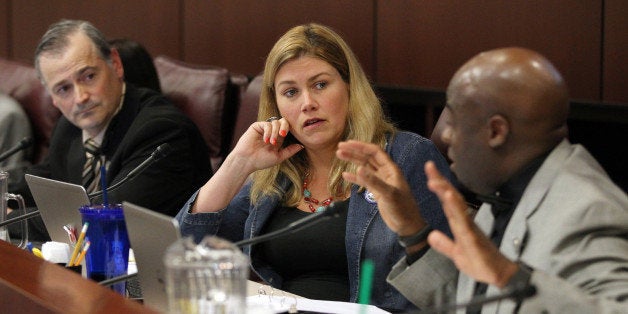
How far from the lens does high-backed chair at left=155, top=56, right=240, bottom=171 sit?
13.3 feet

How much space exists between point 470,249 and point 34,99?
11.7ft

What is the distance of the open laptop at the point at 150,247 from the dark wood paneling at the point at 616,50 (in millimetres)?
2221

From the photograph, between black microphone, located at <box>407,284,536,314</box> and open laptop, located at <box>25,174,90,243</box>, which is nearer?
black microphone, located at <box>407,284,536,314</box>

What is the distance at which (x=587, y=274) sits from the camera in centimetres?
162

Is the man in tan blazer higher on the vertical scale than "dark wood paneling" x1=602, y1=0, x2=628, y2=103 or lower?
higher

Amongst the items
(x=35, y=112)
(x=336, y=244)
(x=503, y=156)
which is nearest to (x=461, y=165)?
(x=503, y=156)

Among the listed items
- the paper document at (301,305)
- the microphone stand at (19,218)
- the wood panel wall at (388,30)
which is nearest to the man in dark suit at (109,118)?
the microphone stand at (19,218)

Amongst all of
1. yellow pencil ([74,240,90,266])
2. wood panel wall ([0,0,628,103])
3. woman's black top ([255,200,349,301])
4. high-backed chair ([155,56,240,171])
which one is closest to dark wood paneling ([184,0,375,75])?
wood panel wall ([0,0,628,103])

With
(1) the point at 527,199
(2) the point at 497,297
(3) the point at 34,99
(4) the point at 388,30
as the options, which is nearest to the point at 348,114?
(1) the point at 527,199

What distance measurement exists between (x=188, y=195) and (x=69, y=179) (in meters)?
0.58

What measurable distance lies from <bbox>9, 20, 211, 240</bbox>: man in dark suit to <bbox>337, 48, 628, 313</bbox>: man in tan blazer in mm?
1627

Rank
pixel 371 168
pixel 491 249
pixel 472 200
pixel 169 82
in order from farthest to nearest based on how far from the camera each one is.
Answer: pixel 169 82
pixel 472 200
pixel 371 168
pixel 491 249

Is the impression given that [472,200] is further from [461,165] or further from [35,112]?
[35,112]

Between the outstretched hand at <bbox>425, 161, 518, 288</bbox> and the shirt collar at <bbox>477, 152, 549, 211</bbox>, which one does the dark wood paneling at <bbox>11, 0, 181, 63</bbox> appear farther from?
the outstretched hand at <bbox>425, 161, 518, 288</bbox>
